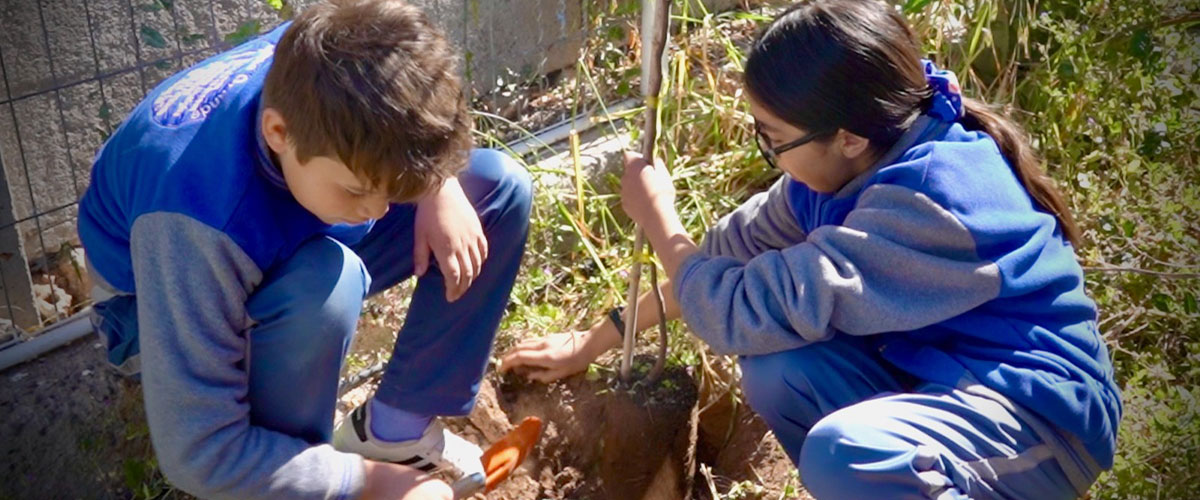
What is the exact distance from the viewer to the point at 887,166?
1.89 meters

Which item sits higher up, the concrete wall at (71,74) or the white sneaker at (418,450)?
the concrete wall at (71,74)

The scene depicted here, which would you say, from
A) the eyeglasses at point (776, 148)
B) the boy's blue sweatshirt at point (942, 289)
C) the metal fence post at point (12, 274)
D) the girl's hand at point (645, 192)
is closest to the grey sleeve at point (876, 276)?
the boy's blue sweatshirt at point (942, 289)

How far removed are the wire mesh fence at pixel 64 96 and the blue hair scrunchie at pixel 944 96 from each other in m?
1.20

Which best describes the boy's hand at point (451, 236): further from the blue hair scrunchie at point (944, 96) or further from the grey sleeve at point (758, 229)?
the blue hair scrunchie at point (944, 96)

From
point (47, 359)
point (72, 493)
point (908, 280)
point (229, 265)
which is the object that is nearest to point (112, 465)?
point (72, 493)

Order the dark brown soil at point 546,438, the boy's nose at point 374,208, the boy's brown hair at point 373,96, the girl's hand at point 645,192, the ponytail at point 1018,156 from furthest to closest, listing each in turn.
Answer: the dark brown soil at point 546,438 → the girl's hand at point 645,192 → the ponytail at point 1018,156 → the boy's nose at point 374,208 → the boy's brown hair at point 373,96

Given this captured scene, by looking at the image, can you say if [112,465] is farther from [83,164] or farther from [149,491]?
[83,164]

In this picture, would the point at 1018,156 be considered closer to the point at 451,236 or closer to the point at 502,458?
the point at 451,236

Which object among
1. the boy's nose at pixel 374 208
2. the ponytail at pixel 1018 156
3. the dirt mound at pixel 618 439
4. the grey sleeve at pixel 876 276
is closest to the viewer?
the boy's nose at pixel 374 208

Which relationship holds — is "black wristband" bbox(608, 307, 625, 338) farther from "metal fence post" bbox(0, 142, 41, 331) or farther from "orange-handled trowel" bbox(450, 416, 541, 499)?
"metal fence post" bbox(0, 142, 41, 331)

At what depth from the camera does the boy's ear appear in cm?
164

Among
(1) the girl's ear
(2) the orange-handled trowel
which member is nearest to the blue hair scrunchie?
(1) the girl's ear

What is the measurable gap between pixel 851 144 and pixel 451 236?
62cm

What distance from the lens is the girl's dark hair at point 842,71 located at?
184cm
